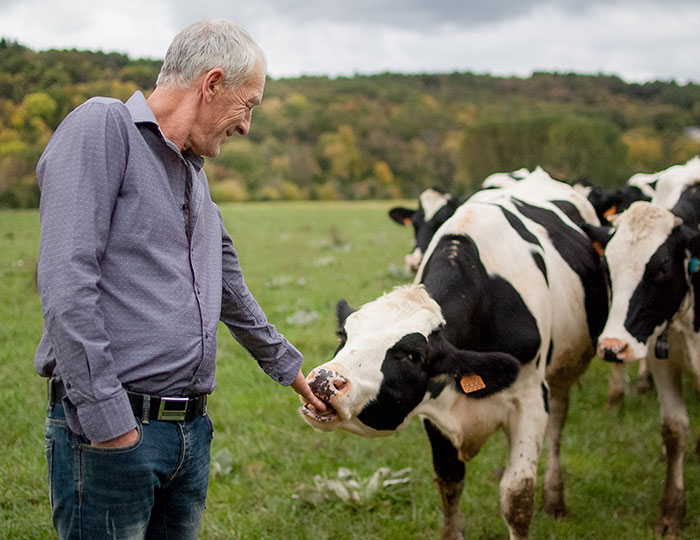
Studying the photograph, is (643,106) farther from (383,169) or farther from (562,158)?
(383,169)

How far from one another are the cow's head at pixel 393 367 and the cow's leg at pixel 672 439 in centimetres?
215

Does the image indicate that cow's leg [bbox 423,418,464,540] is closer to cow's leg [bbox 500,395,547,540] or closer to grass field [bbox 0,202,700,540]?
grass field [bbox 0,202,700,540]

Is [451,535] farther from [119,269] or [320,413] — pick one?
[119,269]

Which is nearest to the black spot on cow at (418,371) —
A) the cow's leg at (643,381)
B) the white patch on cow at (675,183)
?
the white patch on cow at (675,183)

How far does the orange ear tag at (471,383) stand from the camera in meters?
3.33

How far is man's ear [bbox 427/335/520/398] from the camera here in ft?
10.8

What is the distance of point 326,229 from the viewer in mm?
24625

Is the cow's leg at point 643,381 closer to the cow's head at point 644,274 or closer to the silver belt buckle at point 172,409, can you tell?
the cow's head at point 644,274

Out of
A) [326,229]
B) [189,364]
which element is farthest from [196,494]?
[326,229]

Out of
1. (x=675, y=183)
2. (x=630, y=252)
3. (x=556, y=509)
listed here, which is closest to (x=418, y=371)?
(x=630, y=252)

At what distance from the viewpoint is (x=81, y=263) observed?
182 cm

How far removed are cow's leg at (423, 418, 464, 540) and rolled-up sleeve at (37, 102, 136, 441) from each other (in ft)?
8.74

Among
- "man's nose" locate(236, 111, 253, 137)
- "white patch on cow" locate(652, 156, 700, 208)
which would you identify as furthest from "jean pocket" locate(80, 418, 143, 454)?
"white patch on cow" locate(652, 156, 700, 208)

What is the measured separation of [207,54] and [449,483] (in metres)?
3.09
